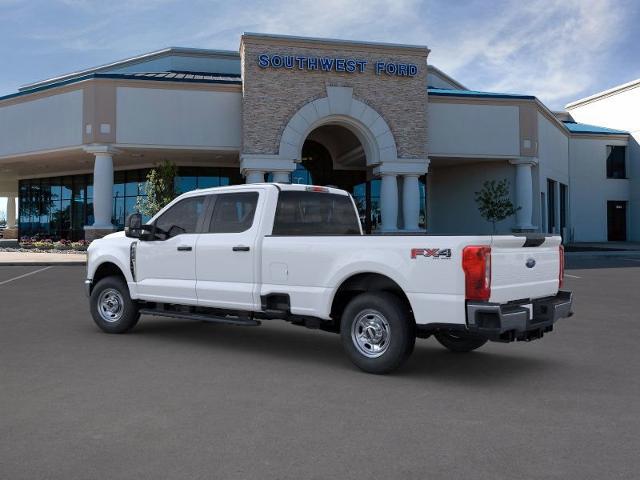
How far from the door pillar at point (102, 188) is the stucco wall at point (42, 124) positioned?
4.47 ft

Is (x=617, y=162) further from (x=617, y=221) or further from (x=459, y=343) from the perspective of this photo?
(x=459, y=343)

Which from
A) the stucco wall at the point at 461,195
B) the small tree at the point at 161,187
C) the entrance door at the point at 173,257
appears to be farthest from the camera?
the stucco wall at the point at 461,195

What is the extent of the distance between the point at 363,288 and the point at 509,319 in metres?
1.66

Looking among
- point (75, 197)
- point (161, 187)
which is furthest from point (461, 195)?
point (75, 197)

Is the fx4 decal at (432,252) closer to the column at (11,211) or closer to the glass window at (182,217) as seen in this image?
the glass window at (182,217)

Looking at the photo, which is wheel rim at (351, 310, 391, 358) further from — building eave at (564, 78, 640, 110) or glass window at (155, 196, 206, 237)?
building eave at (564, 78, 640, 110)

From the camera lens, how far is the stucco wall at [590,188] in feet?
140

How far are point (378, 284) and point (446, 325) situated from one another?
1.01 metres

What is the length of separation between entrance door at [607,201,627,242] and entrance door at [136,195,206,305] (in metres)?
42.3

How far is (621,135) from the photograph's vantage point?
43.5 metres

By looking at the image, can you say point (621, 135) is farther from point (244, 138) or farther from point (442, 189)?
point (244, 138)

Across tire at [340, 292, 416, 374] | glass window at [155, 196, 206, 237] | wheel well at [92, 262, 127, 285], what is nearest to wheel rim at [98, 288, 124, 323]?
wheel well at [92, 262, 127, 285]

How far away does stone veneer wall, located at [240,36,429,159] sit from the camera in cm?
2820

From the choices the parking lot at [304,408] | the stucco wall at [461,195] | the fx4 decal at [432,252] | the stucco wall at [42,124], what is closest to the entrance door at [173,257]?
the parking lot at [304,408]
